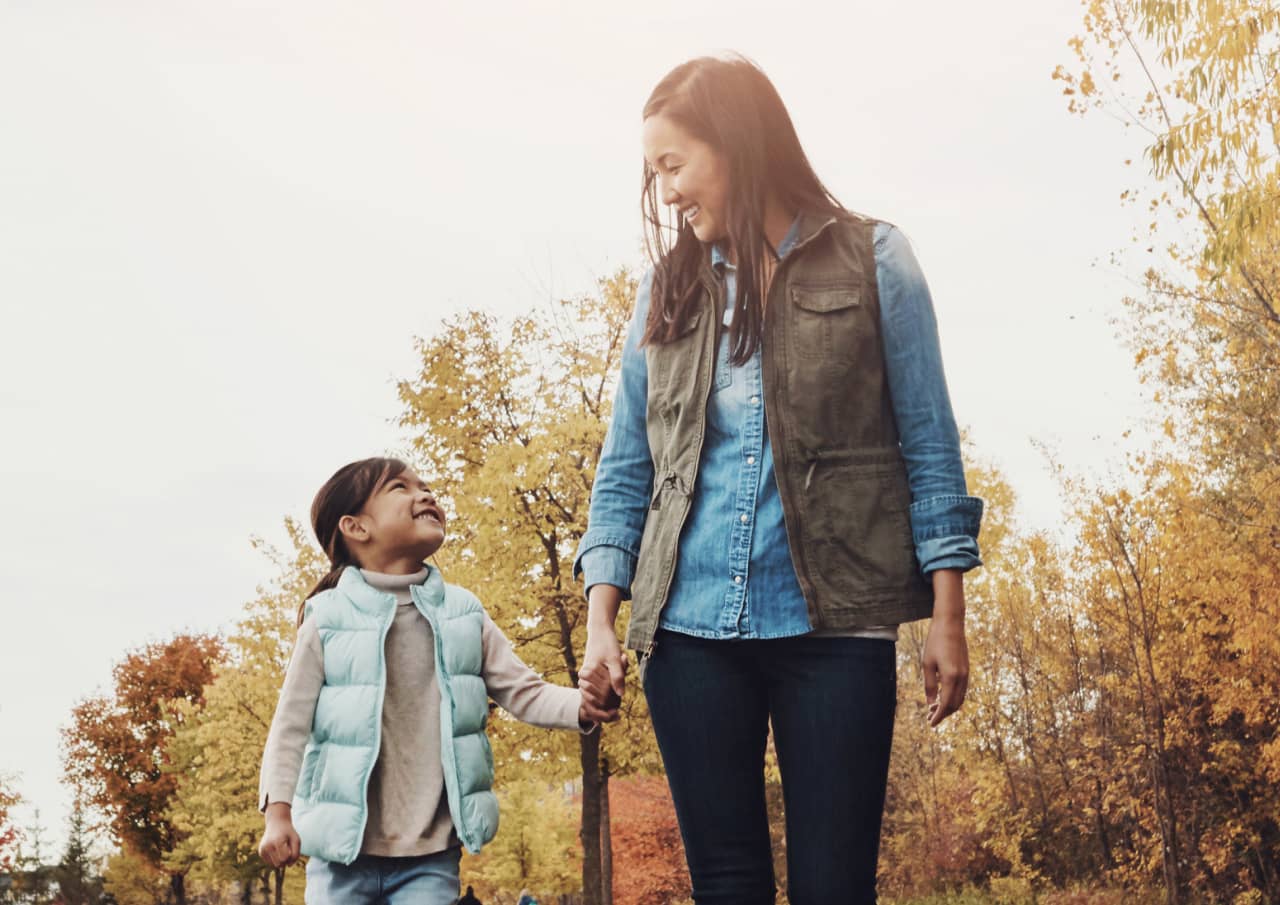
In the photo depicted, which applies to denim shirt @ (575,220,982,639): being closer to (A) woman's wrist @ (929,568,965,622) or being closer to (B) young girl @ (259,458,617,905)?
(A) woman's wrist @ (929,568,965,622)

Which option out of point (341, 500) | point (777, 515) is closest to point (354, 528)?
point (341, 500)

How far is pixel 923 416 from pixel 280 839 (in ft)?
6.81

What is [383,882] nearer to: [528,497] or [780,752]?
[780,752]

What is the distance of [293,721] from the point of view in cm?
364

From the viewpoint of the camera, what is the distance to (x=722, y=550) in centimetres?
249

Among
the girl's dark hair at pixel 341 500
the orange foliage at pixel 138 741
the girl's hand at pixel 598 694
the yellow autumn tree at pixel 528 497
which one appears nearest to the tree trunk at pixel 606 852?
the yellow autumn tree at pixel 528 497

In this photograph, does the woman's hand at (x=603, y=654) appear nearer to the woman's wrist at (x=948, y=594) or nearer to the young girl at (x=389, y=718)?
the young girl at (x=389, y=718)

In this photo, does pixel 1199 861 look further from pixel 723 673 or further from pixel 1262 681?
pixel 723 673

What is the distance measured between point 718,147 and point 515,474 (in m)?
11.1

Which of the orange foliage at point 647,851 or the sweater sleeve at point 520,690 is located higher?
the sweater sleeve at point 520,690

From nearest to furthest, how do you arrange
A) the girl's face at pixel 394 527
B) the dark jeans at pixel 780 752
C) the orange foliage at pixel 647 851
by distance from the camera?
the dark jeans at pixel 780 752 → the girl's face at pixel 394 527 → the orange foliage at pixel 647 851

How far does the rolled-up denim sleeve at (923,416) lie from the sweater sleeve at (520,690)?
1.41 meters

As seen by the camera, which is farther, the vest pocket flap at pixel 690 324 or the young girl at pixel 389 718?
the young girl at pixel 389 718

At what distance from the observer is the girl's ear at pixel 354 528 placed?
13.3ft
